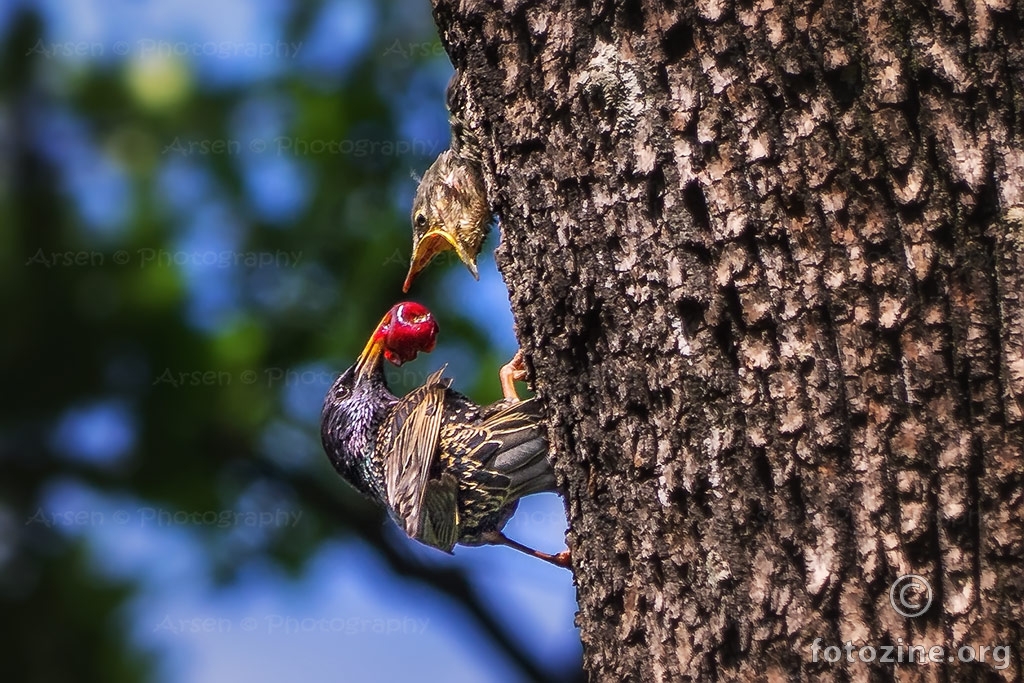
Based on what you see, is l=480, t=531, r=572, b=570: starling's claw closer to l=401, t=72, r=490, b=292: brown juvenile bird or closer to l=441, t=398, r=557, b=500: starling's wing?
l=441, t=398, r=557, b=500: starling's wing

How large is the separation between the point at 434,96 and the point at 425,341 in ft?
8.30

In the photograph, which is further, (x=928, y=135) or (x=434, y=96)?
(x=434, y=96)

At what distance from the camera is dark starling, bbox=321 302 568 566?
167 inches

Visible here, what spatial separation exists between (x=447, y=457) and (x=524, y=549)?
1.44ft

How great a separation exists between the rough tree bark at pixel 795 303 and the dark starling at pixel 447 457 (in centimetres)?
135

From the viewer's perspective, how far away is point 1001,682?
243 cm

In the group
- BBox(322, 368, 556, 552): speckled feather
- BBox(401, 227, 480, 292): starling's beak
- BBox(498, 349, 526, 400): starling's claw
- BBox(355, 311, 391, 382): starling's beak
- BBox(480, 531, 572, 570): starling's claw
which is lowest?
BBox(480, 531, 572, 570): starling's claw

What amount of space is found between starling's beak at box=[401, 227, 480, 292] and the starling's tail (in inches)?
25.4

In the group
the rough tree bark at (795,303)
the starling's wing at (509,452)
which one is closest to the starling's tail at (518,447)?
the starling's wing at (509,452)

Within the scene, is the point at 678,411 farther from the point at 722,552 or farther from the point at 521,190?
the point at 521,190

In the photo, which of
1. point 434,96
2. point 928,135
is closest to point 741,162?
point 928,135

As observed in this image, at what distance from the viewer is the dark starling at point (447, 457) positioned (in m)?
4.24

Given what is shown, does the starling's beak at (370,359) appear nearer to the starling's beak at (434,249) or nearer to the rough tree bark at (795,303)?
the starling's beak at (434,249)

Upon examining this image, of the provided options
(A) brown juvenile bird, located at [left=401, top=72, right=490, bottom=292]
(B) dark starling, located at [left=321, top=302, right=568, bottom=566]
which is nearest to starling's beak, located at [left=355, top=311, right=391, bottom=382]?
(B) dark starling, located at [left=321, top=302, right=568, bottom=566]
